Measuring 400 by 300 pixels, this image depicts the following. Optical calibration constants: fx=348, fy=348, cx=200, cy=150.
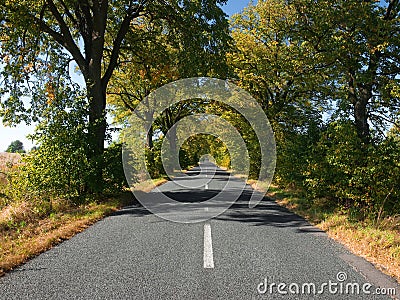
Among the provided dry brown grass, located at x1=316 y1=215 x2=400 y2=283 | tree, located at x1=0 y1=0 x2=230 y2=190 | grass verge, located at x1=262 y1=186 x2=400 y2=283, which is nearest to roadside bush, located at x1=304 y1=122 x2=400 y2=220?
grass verge, located at x1=262 y1=186 x2=400 y2=283

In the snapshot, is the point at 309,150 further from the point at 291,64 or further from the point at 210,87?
the point at 210,87

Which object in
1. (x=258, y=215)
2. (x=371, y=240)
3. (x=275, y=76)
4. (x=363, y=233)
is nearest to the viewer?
(x=371, y=240)

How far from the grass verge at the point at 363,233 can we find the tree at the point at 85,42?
7188 mm

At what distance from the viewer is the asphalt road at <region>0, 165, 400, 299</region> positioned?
419 centimetres

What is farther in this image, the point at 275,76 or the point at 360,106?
the point at 275,76

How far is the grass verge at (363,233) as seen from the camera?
18.3 ft

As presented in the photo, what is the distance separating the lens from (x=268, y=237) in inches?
286

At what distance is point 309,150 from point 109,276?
921cm

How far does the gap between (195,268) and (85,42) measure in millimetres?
12420

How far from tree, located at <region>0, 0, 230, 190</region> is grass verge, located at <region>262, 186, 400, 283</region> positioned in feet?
23.6

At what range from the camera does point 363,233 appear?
23.8 ft

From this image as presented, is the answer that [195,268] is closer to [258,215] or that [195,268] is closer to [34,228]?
[34,228]

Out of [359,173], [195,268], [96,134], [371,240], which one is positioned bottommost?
[195,268]

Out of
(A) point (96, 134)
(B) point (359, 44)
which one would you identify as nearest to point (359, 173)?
(B) point (359, 44)
